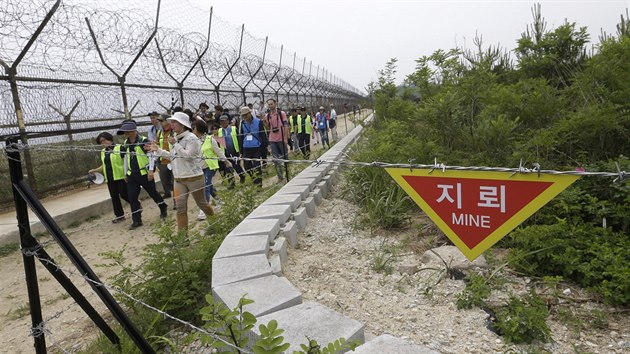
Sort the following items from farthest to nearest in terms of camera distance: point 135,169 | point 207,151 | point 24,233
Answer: point 207,151
point 135,169
point 24,233

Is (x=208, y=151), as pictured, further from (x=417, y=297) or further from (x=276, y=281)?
(x=417, y=297)

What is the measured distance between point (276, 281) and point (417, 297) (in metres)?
0.89

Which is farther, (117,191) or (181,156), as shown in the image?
(117,191)

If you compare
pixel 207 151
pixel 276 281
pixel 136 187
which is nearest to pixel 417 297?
pixel 276 281

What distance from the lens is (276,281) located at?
228 centimetres

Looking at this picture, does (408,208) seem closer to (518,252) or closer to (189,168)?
(518,252)

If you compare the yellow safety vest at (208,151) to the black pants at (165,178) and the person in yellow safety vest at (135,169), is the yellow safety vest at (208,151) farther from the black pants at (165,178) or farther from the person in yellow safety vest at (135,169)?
the black pants at (165,178)

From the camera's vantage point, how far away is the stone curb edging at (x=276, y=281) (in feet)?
5.54

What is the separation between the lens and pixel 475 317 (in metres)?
2.14

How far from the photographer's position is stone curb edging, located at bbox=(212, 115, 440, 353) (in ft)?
5.54

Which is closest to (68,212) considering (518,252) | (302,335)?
(302,335)

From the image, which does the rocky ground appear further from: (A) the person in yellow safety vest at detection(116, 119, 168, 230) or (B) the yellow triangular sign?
(A) the person in yellow safety vest at detection(116, 119, 168, 230)

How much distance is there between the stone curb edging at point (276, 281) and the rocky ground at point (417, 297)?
0.76ft

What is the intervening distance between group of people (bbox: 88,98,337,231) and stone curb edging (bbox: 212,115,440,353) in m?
0.57
